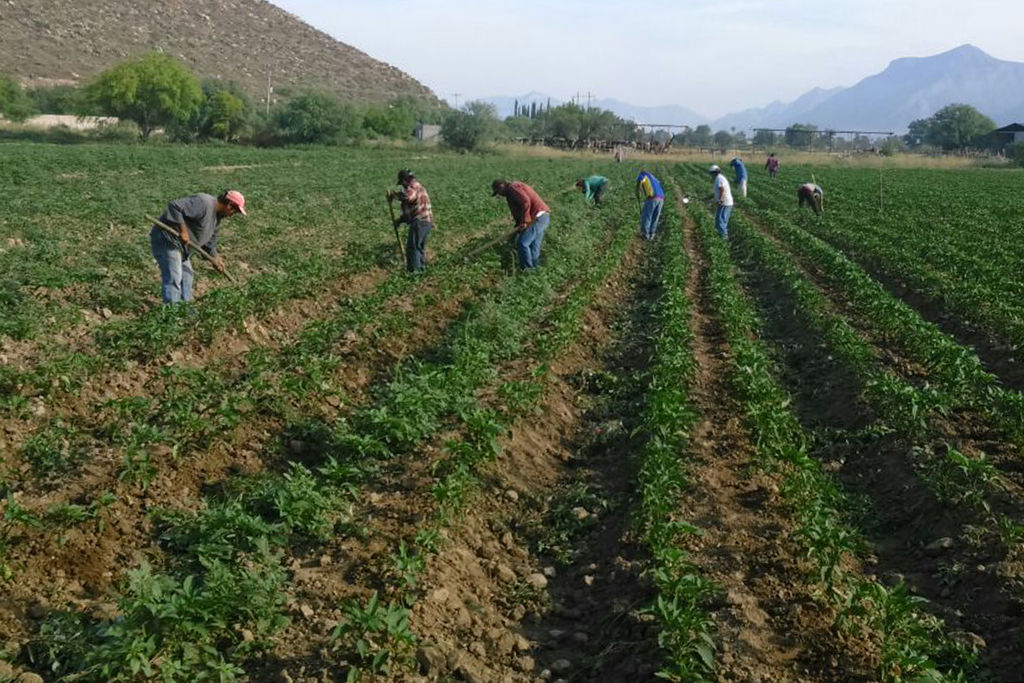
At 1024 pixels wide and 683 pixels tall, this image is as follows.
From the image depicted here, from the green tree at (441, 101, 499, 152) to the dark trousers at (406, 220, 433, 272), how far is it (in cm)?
6055

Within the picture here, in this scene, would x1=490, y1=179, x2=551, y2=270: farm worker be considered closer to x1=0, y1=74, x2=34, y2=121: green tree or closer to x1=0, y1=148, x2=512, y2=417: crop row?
x1=0, y1=148, x2=512, y2=417: crop row

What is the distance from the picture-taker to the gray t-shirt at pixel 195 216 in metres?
10.1

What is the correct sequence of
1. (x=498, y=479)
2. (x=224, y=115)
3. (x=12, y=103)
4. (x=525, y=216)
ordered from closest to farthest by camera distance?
(x=498, y=479)
(x=525, y=216)
(x=12, y=103)
(x=224, y=115)

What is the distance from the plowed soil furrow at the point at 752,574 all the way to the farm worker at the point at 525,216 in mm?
6019

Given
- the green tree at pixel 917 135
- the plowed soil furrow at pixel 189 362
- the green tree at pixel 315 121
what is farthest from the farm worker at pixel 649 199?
the green tree at pixel 917 135

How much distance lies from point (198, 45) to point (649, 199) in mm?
110311

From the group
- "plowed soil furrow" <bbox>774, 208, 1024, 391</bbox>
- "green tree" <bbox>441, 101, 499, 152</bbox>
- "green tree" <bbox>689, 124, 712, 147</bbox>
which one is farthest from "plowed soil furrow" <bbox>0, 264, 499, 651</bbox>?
"green tree" <bbox>689, 124, 712, 147</bbox>

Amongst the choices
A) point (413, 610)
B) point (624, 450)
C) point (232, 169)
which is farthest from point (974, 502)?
point (232, 169)

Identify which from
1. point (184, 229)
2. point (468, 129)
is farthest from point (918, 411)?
point (468, 129)

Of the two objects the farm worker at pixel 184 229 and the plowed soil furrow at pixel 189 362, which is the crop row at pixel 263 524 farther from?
the farm worker at pixel 184 229

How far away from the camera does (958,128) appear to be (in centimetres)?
10469

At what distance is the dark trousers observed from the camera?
44.5 feet

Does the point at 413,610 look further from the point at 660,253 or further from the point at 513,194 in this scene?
the point at 660,253

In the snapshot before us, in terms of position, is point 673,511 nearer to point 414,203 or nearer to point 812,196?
point 414,203
